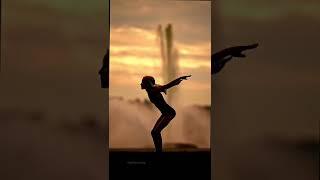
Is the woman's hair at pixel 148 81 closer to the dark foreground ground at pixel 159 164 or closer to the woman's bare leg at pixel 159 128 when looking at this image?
the woman's bare leg at pixel 159 128

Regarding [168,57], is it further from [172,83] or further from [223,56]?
[223,56]

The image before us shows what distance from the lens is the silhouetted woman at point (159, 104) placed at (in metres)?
2.88

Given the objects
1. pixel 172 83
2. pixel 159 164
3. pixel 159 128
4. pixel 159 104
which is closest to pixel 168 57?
pixel 172 83

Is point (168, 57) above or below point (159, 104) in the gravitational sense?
above

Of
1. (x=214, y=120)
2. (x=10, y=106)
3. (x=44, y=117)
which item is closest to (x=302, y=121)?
(x=214, y=120)

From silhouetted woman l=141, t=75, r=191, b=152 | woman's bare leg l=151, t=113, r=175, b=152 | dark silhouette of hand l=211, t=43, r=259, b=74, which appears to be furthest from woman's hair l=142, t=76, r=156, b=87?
dark silhouette of hand l=211, t=43, r=259, b=74

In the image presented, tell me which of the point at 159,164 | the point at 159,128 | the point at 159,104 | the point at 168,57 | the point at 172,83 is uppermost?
the point at 168,57

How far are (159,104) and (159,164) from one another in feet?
1.24

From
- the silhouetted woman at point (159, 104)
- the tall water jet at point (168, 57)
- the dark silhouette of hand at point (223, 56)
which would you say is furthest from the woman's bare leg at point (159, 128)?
the dark silhouette of hand at point (223, 56)

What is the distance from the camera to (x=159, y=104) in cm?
289

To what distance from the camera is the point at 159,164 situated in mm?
2902

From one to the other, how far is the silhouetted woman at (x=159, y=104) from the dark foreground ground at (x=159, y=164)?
85mm

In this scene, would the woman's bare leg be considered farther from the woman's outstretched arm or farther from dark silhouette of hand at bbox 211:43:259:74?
dark silhouette of hand at bbox 211:43:259:74

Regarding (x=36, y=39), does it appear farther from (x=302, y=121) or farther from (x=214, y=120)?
(x=302, y=121)
